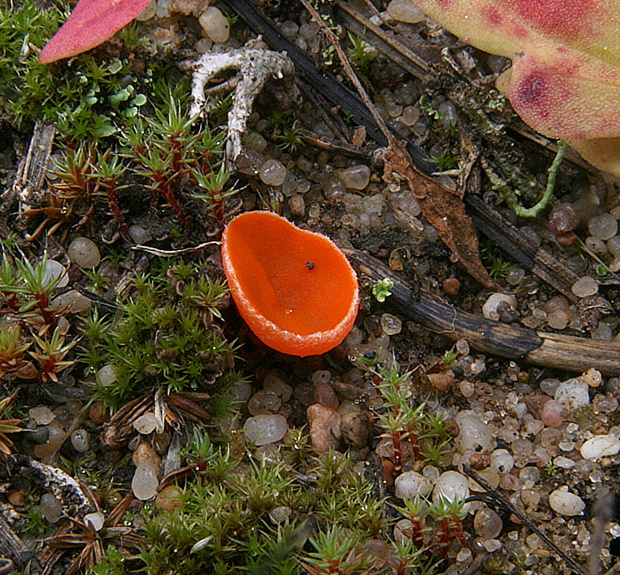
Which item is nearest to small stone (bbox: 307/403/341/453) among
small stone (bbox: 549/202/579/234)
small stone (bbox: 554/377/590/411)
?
small stone (bbox: 554/377/590/411)

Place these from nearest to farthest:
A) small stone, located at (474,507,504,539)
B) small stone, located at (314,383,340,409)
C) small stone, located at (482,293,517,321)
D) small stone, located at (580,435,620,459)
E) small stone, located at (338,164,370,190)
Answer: small stone, located at (474,507,504,539) < small stone, located at (580,435,620,459) < small stone, located at (314,383,340,409) < small stone, located at (482,293,517,321) < small stone, located at (338,164,370,190)

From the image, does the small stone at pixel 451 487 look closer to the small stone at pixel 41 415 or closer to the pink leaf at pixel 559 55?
the pink leaf at pixel 559 55

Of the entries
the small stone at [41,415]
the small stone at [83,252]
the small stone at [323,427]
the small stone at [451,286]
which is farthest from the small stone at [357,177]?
the small stone at [41,415]

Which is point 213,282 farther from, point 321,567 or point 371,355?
point 321,567

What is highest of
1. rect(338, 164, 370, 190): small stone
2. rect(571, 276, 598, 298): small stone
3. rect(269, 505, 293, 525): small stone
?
rect(338, 164, 370, 190): small stone

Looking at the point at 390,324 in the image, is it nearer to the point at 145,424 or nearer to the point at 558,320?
the point at 558,320

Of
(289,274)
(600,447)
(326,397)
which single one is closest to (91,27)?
(289,274)

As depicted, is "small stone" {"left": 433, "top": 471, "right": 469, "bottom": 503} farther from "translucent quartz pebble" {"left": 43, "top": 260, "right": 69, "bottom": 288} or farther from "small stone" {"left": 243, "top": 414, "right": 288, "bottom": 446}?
"translucent quartz pebble" {"left": 43, "top": 260, "right": 69, "bottom": 288}
